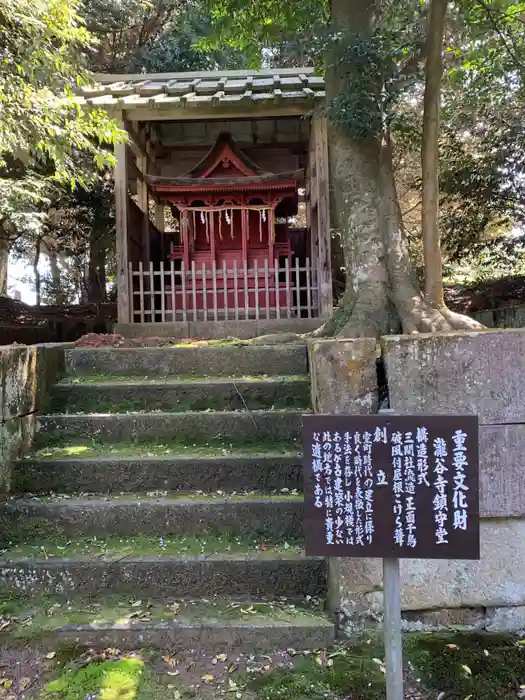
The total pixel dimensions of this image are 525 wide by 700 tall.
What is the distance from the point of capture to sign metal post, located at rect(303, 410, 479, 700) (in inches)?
77.5

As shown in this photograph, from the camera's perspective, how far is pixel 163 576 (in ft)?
9.53

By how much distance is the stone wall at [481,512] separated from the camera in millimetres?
2730

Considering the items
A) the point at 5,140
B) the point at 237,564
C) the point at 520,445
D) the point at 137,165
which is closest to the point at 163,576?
the point at 237,564

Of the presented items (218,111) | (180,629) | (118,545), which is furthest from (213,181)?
(180,629)

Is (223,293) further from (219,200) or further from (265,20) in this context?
(265,20)

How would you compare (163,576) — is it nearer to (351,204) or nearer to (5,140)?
(351,204)

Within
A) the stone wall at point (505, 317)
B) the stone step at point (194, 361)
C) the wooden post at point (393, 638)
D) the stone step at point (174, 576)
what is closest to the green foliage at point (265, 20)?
the stone step at point (194, 361)

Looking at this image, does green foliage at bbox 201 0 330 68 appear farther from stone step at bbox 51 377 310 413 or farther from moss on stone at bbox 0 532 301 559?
moss on stone at bbox 0 532 301 559

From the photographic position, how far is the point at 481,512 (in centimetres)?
273

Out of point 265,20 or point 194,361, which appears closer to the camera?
point 194,361

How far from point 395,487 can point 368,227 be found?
2474 millimetres

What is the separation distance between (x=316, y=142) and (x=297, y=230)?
330 cm

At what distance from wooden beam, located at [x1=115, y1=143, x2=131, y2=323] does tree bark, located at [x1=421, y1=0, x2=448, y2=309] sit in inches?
180

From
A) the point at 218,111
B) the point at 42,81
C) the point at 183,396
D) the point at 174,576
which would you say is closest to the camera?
the point at 174,576
